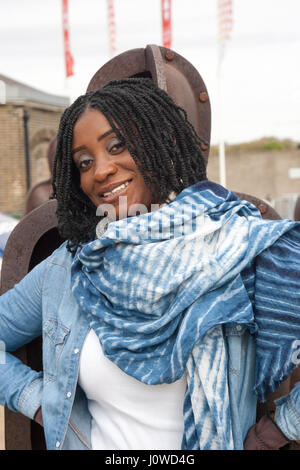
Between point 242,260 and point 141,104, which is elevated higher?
point 141,104

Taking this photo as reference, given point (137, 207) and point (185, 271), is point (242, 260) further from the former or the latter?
point (137, 207)

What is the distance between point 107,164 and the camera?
1314 mm

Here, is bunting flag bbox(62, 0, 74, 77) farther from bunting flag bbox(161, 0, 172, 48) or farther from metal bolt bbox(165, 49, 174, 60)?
metal bolt bbox(165, 49, 174, 60)

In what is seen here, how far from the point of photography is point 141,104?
1368 mm

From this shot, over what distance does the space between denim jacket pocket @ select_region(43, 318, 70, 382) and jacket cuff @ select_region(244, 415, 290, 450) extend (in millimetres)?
504

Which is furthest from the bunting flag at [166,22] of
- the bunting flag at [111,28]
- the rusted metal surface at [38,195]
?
the rusted metal surface at [38,195]

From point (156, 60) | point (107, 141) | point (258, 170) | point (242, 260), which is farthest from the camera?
point (258, 170)

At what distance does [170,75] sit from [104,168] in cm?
51

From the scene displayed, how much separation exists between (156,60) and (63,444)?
1131 millimetres

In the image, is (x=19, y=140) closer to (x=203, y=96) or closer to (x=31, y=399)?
(x=203, y=96)

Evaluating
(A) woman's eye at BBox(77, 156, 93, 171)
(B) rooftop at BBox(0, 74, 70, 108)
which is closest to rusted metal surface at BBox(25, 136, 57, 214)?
(A) woman's eye at BBox(77, 156, 93, 171)

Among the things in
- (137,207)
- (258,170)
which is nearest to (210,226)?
(137,207)

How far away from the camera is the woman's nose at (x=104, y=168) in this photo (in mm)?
1309

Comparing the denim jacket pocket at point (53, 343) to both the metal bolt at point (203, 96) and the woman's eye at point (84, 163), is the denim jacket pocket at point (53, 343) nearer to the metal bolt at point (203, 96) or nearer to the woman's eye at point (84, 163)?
the woman's eye at point (84, 163)
